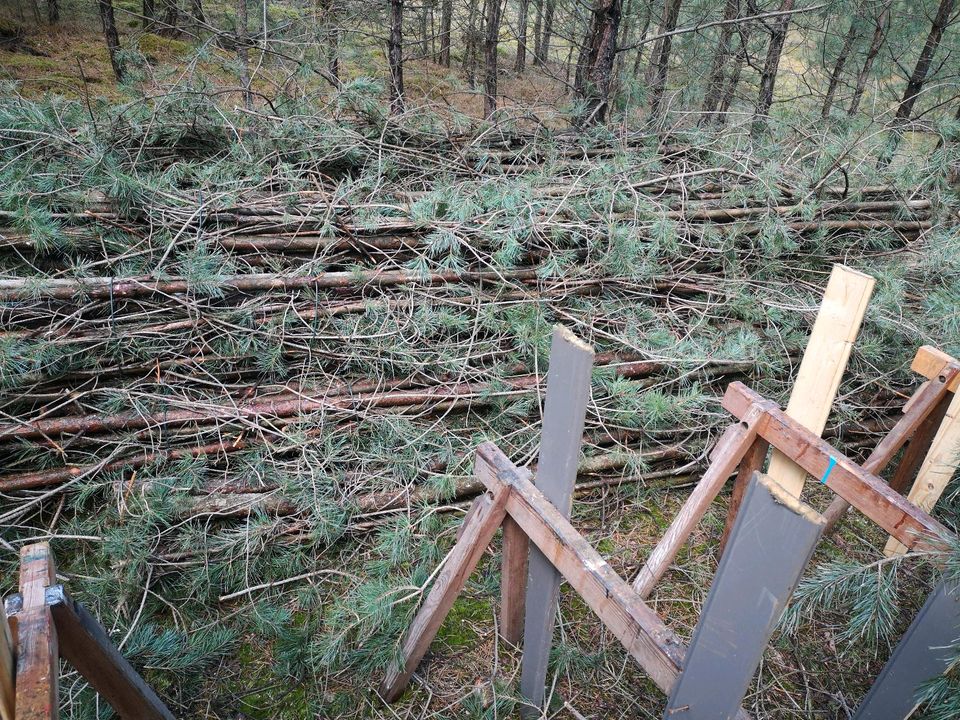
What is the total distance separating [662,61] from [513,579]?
7.91 meters

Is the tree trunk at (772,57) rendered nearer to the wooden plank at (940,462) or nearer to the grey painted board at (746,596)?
the wooden plank at (940,462)

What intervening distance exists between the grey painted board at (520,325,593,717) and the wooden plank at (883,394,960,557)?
1.54 meters

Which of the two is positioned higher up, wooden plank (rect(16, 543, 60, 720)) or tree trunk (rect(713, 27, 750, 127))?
tree trunk (rect(713, 27, 750, 127))

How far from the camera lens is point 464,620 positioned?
2268 mm

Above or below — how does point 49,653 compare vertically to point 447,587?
above

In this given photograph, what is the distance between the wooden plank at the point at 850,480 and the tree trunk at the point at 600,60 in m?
3.67

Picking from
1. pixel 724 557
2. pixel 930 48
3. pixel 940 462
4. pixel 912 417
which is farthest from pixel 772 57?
pixel 724 557

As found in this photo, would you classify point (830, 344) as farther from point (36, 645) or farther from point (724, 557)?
point (36, 645)

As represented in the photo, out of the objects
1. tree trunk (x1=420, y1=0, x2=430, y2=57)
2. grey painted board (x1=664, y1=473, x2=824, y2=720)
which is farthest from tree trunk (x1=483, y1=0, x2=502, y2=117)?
grey painted board (x1=664, y1=473, x2=824, y2=720)

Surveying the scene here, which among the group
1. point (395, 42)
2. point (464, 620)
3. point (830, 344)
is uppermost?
point (395, 42)

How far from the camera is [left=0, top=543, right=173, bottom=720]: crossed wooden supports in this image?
98 cm

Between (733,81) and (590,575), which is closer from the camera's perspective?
Answer: (590,575)

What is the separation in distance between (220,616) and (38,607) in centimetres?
119

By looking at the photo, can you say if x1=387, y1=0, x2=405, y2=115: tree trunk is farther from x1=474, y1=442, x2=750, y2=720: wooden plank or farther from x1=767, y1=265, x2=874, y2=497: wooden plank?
x1=767, y1=265, x2=874, y2=497: wooden plank
